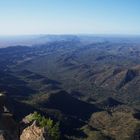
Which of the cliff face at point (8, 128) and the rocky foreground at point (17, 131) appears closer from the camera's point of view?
the rocky foreground at point (17, 131)

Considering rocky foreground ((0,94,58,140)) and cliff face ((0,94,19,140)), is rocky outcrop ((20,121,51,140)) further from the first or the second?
cliff face ((0,94,19,140))

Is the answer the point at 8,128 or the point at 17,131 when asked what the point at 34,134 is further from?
the point at 8,128

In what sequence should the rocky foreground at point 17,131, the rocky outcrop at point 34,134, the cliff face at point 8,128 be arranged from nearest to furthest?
the rocky outcrop at point 34,134 → the rocky foreground at point 17,131 → the cliff face at point 8,128


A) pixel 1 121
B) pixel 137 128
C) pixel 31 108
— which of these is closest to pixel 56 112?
pixel 31 108

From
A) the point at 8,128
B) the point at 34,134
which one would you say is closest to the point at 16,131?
the point at 8,128

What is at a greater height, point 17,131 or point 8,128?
point 8,128

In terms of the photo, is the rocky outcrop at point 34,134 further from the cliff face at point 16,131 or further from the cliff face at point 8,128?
the cliff face at point 8,128

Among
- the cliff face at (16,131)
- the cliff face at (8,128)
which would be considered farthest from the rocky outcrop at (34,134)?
the cliff face at (8,128)

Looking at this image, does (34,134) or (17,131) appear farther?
(17,131)

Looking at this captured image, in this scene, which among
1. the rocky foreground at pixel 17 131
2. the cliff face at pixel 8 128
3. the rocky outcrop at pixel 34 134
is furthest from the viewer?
the cliff face at pixel 8 128

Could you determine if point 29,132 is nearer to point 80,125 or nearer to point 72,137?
point 72,137

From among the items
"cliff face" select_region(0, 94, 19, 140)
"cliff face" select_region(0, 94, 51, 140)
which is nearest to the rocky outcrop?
"cliff face" select_region(0, 94, 51, 140)
